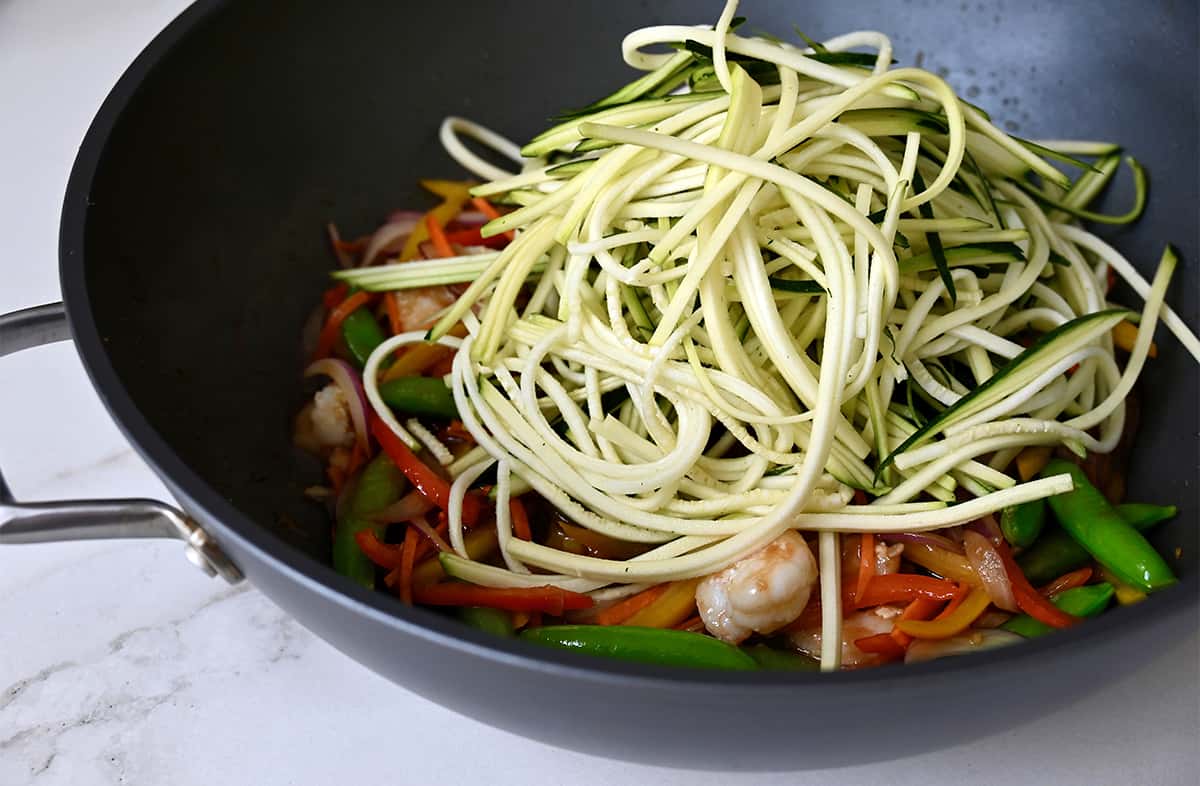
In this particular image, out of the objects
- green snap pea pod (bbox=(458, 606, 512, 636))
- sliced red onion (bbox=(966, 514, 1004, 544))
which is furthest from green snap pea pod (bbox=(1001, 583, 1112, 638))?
green snap pea pod (bbox=(458, 606, 512, 636))

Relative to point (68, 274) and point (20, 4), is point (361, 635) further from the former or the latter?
point (20, 4)

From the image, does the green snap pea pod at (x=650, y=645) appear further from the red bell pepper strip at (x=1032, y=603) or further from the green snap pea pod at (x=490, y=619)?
the red bell pepper strip at (x=1032, y=603)

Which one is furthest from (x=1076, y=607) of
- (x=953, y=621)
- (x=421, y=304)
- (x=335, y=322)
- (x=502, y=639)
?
(x=335, y=322)

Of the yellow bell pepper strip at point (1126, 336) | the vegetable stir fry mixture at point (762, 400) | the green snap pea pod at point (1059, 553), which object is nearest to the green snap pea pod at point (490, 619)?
the vegetable stir fry mixture at point (762, 400)

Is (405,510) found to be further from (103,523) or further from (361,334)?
(103,523)

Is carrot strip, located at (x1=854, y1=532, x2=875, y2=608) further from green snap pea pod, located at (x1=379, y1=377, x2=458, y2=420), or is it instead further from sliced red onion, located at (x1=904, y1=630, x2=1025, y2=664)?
green snap pea pod, located at (x1=379, y1=377, x2=458, y2=420)

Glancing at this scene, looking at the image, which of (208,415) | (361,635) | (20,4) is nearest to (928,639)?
(361,635)
